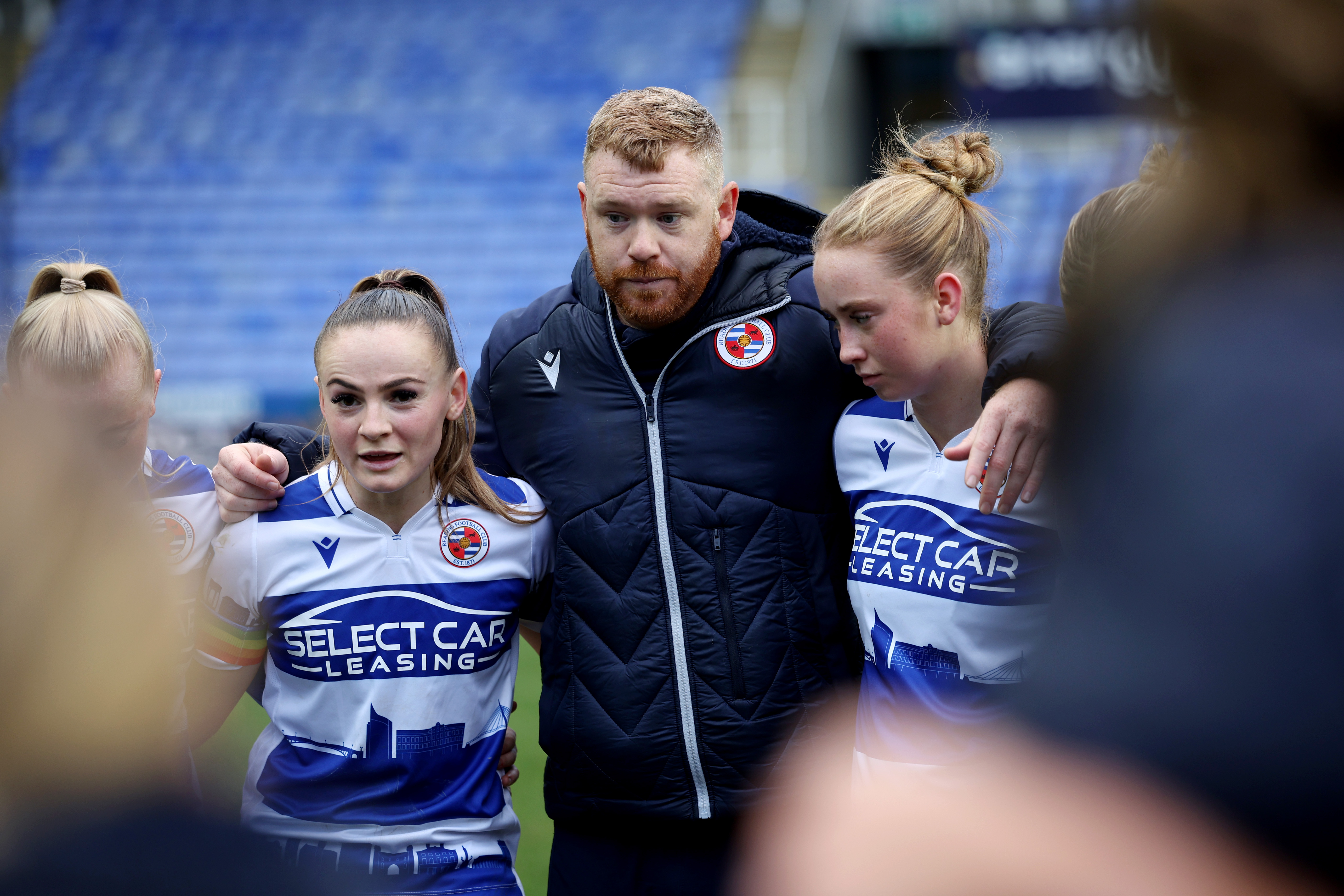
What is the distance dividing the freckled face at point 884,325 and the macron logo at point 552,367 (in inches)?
26.8

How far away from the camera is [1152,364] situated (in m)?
0.54

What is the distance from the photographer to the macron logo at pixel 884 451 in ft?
7.22

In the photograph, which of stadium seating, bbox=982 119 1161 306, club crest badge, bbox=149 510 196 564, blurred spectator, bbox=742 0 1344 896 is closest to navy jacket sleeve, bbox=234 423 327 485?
club crest badge, bbox=149 510 196 564

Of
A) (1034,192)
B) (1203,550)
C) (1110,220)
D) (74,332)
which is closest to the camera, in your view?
(1203,550)

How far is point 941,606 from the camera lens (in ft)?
6.65

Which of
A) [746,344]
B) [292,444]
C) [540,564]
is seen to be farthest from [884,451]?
[292,444]

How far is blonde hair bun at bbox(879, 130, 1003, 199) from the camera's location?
2174mm

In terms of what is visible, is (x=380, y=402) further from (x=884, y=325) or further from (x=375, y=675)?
(x=884, y=325)

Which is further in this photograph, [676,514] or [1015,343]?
[676,514]

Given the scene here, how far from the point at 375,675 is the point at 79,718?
60.8 inches

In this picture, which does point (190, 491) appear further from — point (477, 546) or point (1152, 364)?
point (1152, 364)

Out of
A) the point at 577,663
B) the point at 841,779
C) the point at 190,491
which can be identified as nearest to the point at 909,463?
the point at 577,663

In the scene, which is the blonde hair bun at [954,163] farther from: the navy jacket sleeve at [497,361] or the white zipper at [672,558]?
the navy jacket sleeve at [497,361]

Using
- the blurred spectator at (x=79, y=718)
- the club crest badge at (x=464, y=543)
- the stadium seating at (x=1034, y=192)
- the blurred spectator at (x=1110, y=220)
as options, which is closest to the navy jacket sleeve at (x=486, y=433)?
the club crest badge at (x=464, y=543)
